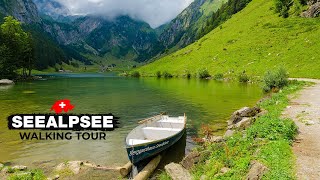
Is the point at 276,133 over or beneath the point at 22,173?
over

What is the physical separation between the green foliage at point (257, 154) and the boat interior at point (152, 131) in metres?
6.75

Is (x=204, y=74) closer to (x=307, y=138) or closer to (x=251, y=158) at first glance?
(x=307, y=138)

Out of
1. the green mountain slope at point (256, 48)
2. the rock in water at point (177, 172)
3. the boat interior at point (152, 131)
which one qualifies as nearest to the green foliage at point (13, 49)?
the green mountain slope at point (256, 48)

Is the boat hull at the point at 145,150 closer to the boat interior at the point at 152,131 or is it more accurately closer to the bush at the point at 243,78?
the boat interior at the point at 152,131

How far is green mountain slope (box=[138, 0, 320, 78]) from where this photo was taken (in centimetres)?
10088

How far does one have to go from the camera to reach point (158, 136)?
28281 millimetres

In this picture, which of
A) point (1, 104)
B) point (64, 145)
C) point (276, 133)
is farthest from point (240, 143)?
point (1, 104)

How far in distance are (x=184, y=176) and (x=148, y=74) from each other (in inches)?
6160

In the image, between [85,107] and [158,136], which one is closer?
[158,136]

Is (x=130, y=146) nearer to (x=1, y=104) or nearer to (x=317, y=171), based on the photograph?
(x=317, y=171)

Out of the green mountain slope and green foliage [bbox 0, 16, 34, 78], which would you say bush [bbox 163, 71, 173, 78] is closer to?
the green mountain slope

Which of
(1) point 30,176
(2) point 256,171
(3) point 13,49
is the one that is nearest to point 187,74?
(3) point 13,49

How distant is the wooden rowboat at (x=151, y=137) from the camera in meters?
21.5

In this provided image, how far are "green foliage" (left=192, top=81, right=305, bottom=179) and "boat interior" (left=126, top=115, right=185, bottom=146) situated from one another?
6.75m
